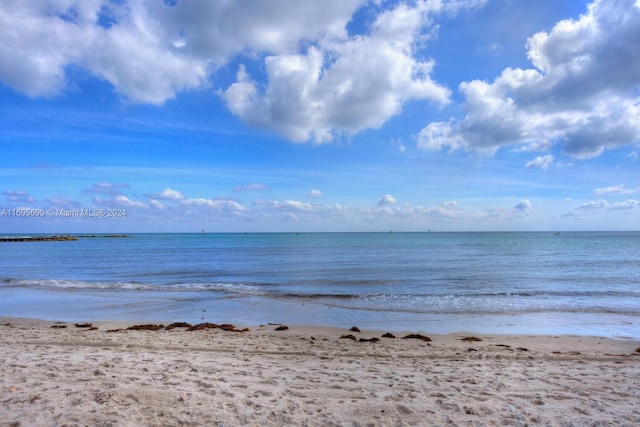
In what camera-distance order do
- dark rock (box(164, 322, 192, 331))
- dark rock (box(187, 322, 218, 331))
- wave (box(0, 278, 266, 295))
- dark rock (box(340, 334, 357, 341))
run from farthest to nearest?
1. wave (box(0, 278, 266, 295))
2. dark rock (box(164, 322, 192, 331))
3. dark rock (box(187, 322, 218, 331))
4. dark rock (box(340, 334, 357, 341))

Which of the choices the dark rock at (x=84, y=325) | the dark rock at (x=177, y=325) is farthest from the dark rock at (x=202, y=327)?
the dark rock at (x=84, y=325)

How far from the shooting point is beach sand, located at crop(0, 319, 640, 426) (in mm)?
5145

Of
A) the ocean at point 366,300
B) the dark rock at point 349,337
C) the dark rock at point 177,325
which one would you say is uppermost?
the dark rock at point 349,337

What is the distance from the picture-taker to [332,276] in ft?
88.9

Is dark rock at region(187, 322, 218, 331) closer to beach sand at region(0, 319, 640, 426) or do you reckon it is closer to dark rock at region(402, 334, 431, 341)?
beach sand at region(0, 319, 640, 426)

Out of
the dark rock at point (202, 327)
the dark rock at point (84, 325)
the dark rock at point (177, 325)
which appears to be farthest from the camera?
the dark rock at point (84, 325)

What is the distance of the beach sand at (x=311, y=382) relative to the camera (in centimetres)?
514

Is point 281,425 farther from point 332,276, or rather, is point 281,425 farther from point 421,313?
point 332,276

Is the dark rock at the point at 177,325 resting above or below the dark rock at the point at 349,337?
below

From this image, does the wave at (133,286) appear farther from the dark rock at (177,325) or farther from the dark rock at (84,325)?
the dark rock at (84,325)

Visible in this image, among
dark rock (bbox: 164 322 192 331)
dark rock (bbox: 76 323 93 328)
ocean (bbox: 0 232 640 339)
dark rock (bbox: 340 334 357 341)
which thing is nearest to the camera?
dark rock (bbox: 340 334 357 341)

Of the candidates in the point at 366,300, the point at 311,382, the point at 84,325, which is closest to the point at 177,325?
the point at 84,325

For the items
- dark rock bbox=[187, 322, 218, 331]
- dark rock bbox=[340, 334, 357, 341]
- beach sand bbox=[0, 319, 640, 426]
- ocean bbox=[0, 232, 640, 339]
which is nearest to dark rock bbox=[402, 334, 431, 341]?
beach sand bbox=[0, 319, 640, 426]

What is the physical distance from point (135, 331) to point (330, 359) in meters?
6.63
